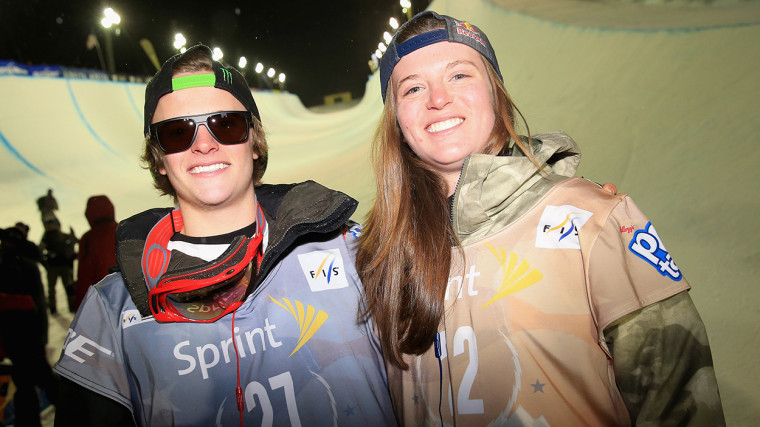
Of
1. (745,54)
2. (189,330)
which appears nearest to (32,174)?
(189,330)

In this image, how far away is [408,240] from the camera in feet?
5.15

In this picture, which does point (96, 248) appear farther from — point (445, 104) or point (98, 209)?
point (445, 104)

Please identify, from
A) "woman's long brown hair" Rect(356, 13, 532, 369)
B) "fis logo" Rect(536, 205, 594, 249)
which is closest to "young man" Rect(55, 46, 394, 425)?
"woman's long brown hair" Rect(356, 13, 532, 369)

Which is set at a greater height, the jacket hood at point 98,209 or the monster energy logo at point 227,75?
the monster energy logo at point 227,75

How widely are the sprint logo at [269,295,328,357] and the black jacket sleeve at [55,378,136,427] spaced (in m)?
0.63

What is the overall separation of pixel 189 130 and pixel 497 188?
4.18ft

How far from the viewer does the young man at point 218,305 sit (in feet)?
4.70

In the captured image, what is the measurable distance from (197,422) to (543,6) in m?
13.3

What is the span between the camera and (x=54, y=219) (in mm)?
6094

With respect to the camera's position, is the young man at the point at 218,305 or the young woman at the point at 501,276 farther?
the young man at the point at 218,305

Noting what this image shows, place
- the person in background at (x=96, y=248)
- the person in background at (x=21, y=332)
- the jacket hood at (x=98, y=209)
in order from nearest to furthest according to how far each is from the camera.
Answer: the person in background at (x=21, y=332) < the person in background at (x=96, y=248) < the jacket hood at (x=98, y=209)

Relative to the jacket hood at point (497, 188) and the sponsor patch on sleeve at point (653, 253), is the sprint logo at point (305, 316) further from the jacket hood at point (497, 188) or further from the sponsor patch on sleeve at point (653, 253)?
the sponsor patch on sleeve at point (653, 253)

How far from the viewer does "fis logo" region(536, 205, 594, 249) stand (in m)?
1.25

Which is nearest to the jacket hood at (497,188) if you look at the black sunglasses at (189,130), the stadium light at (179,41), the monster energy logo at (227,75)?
the black sunglasses at (189,130)
